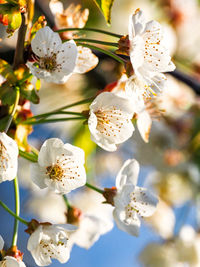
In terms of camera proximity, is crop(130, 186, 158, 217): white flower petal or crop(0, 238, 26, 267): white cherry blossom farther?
crop(130, 186, 158, 217): white flower petal

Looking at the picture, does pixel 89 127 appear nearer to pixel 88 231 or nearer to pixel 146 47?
pixel 146 47

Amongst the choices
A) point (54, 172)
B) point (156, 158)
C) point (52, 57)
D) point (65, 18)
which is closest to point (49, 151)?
point (54, 172)

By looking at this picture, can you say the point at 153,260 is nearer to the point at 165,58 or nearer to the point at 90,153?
the point at 90,153

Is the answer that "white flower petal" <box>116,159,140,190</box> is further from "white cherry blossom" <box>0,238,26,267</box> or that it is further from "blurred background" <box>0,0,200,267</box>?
"blurred background" <box>0,0,200,267</box>

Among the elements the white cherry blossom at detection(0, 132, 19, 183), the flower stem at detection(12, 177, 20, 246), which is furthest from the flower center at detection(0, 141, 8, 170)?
the flower stem at detection(12, 177, 20, 246)

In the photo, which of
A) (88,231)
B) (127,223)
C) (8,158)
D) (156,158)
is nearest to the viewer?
(8,158)

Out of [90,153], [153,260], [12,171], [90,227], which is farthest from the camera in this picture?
[153,260]

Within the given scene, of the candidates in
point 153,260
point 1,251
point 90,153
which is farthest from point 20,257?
point 153,260
